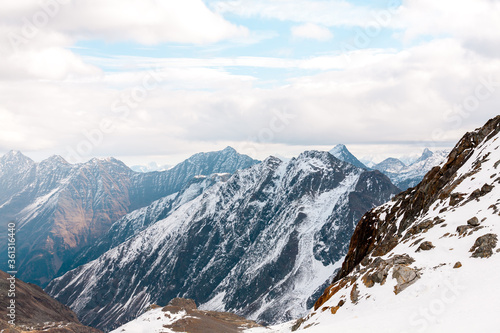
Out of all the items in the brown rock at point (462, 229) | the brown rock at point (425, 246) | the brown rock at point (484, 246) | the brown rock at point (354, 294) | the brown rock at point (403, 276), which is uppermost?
the brown rock at point (462, 229)

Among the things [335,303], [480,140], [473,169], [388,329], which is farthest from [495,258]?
[480,140]

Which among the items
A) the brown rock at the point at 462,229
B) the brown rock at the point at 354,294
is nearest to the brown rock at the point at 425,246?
the brown rock at the point at 462,229

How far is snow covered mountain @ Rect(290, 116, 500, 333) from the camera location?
29.8 meters

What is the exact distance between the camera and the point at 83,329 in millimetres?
197500

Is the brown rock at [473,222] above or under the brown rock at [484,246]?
above

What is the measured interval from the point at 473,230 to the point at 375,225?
43.2 meters

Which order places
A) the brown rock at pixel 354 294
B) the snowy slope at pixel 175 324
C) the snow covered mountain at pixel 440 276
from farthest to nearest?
1. the snowy slope at pixel 175 324
2. the brown rock at pixel 354 294
3. the snow covered mountain at pixel 440 276

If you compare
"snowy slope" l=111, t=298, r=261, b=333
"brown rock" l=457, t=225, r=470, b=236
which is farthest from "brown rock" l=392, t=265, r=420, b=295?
"snowy slope" l=111, t=298, r=261, b=333

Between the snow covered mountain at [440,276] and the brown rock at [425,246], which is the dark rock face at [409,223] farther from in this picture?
the snow covered mountain at [440,276]

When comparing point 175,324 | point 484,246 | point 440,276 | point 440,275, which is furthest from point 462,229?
point 175,324

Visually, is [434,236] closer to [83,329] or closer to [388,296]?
[388,296]

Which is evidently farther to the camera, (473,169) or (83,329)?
(83,329)

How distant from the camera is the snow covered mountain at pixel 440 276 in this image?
29.8 metres

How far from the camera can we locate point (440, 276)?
34812 millimetres
